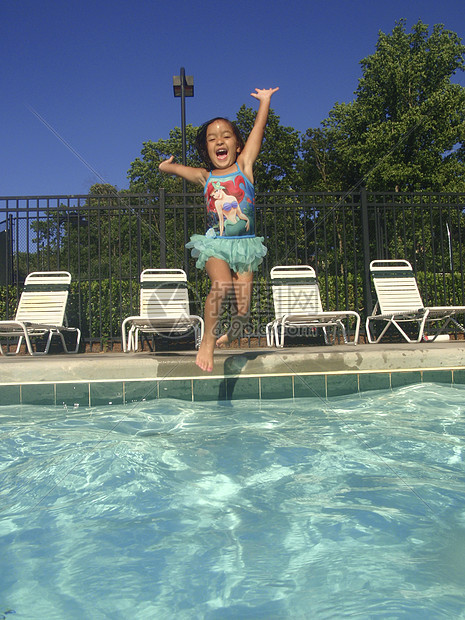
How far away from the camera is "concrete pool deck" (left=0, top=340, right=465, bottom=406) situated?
356 cm

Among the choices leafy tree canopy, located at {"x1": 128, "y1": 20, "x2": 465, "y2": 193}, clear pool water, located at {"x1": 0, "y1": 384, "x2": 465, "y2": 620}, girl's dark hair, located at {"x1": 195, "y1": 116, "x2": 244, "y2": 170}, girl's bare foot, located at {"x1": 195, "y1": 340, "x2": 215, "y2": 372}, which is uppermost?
leafy tree canopy, located at {"x1": 128, "y1": 20, "x2": 465, "y2": 193}

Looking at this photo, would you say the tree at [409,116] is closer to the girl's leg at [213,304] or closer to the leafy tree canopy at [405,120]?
the leafy tree canopy at [405,120]

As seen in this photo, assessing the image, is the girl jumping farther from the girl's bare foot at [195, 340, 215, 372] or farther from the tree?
the tree

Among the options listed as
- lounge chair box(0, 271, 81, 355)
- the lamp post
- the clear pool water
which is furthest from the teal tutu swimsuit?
the lamp post

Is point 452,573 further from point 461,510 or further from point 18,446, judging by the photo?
point 18,446

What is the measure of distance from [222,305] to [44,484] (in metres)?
1.55

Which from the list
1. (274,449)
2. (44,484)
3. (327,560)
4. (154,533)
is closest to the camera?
(327,560)

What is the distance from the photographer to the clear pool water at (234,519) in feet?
4.04

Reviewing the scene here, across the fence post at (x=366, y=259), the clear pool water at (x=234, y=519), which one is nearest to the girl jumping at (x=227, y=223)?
the clear pool water at (x=234, y=519)

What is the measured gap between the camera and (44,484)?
2.09 metres

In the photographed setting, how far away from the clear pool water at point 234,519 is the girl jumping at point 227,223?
0.81m

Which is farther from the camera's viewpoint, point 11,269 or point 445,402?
point 11,269

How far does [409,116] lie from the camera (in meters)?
20.6

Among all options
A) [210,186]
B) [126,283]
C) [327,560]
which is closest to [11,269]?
[126,283]
